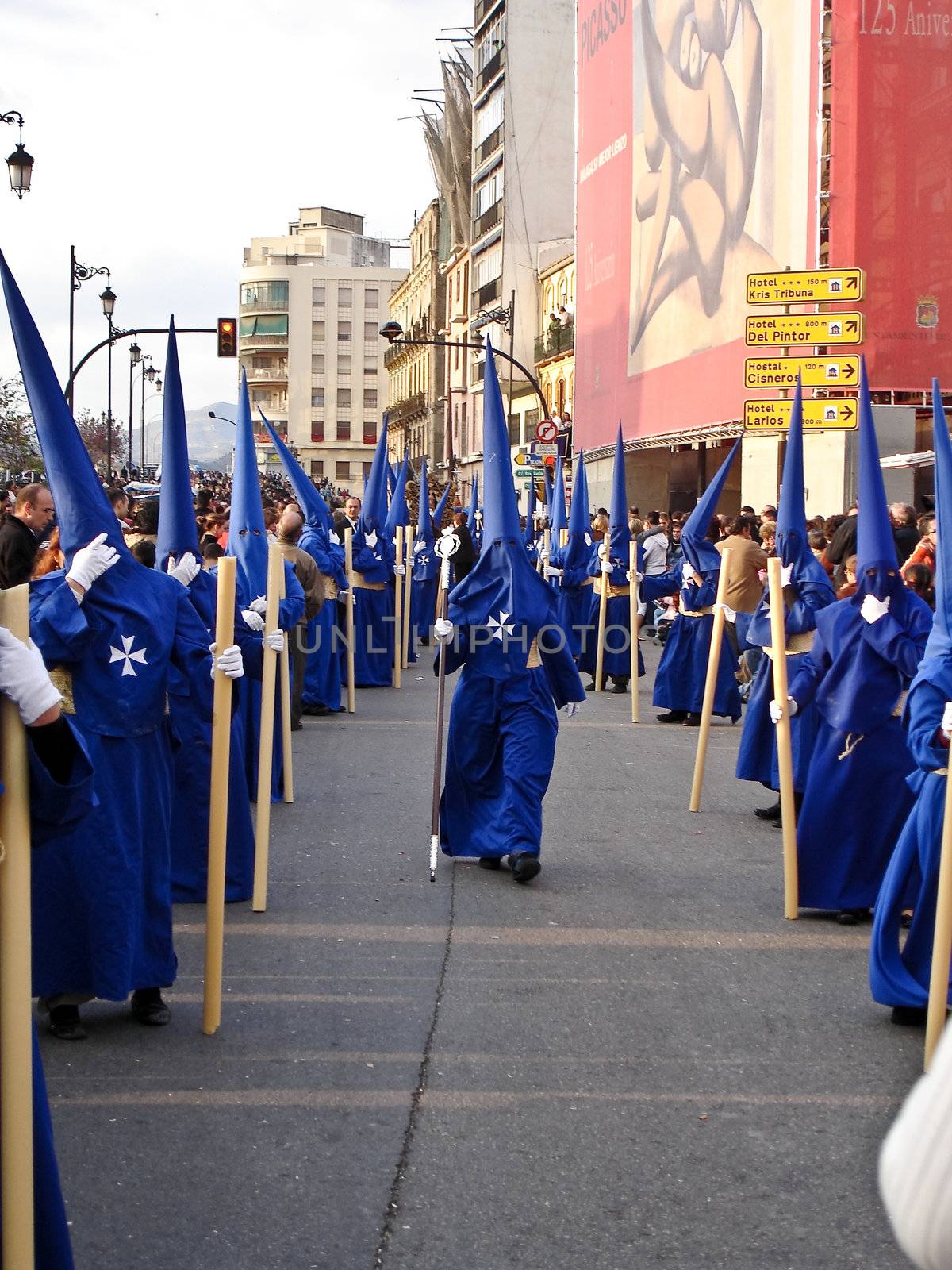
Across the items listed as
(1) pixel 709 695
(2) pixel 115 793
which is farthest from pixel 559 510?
(2) pixel 115 793

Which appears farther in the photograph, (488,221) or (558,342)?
(488,221)

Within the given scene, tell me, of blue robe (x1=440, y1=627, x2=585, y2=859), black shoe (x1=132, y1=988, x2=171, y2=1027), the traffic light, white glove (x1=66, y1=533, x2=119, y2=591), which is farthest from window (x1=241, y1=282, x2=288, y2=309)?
black shoe (x1=132, y1=988, x2=171, y2=1027)

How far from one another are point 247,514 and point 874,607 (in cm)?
338

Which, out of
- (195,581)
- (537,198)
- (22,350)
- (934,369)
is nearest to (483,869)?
(195,581)

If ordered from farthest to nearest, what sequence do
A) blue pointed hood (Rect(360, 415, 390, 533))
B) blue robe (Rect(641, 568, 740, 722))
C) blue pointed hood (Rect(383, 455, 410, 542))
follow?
blue pointed hood (Rect(383, 455, 410, 542)), blue pointed hood (Rect(360, 415, 390, 533)), blue robe (Rect(641, 568, 740, 722))

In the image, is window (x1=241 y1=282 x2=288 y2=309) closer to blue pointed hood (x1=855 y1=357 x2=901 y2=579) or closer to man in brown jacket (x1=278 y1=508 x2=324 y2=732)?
man in brown jacket (x1=278 y1=508 x2=324 y2=732)

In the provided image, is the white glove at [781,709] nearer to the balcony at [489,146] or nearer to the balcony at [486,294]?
the balcony at [486,294]

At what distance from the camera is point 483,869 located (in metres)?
8.16

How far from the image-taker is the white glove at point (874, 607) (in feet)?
22.7

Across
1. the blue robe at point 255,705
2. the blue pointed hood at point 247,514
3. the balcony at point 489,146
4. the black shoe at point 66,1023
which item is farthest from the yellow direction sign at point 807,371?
the balcony at point 489,146

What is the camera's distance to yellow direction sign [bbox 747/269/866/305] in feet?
57.6

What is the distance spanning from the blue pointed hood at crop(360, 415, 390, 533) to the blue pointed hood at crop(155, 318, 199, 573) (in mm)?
11511

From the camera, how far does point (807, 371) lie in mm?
17969

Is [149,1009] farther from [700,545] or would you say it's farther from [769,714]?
[700,545]
